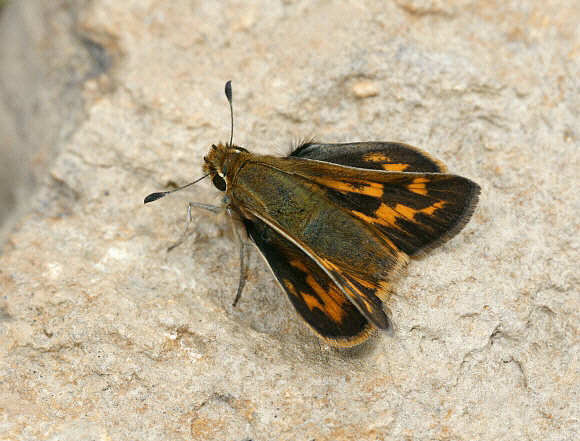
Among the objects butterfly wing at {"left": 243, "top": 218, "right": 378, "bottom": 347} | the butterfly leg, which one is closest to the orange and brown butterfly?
butterfly wing at {"left": 243, "top": 218, "right": 378, "bottom": 347}

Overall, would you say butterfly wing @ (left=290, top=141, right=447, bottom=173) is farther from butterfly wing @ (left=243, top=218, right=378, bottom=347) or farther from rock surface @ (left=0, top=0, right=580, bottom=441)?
butterfly wing @ (left=243, top=218, right=378, bottom=347)

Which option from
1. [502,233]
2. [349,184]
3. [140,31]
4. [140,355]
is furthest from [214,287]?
[140,31]

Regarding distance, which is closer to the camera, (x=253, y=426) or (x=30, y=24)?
(x=253, y=426)

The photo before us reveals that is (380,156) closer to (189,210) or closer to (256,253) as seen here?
(256,253)

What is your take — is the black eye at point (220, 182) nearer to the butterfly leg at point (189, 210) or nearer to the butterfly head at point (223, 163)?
the butterfly head at point (223, 163)

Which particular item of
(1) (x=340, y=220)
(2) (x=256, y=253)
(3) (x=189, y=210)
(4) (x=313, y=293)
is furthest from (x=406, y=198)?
(3) (x=189, y=210)

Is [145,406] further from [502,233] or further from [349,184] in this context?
[502,233]

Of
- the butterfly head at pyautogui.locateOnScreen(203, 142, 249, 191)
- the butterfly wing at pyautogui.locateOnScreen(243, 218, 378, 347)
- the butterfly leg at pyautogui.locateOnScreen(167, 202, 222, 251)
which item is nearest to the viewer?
the butterfly wing at pyautogui.locateOnScreen(243, 218, 378, 347)
